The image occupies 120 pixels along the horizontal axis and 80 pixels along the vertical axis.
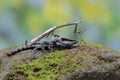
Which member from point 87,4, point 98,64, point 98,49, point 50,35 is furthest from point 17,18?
point 98,64

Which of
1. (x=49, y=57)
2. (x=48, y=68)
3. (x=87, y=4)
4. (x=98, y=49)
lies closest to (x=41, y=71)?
(x=48, y=68)

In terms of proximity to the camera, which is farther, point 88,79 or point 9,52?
point 9,52

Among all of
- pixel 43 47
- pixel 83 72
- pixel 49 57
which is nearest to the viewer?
pixel 83 72

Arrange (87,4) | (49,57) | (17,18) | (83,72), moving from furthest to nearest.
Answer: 1. (17,18)
2. (87,4)
3. (49,57)
4. (83,72)

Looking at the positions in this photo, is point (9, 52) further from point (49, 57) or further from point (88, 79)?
point (88, 79)

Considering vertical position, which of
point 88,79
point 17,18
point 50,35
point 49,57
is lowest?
point 88,79

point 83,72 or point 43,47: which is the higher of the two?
point 43,47
